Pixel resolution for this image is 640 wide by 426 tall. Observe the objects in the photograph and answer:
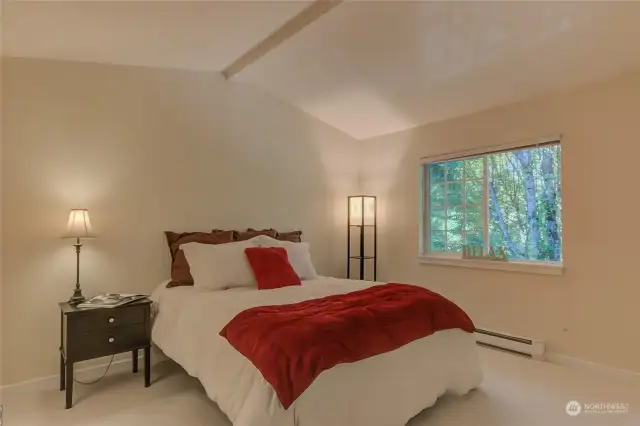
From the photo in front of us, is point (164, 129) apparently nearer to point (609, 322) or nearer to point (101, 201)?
point (101, 201)

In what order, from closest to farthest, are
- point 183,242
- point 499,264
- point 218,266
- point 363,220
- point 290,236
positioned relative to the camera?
point 218,266, point 183,242, point 499,264, point 290,236, point 363,220

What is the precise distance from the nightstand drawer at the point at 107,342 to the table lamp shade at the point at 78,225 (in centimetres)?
66

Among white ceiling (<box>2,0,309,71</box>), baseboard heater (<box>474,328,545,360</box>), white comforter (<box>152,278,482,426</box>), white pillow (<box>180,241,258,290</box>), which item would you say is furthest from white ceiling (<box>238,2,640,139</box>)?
baseboard heater (<box>474,328,545,360</box>)

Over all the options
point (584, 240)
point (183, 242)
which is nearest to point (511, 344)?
point (584, 240)

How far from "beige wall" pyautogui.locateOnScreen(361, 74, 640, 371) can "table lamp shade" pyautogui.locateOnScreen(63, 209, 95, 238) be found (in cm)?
317

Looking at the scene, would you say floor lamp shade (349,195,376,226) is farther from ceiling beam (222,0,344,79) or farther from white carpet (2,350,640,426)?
white carpet (2,350,640,426)

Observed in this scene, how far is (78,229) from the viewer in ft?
8.87

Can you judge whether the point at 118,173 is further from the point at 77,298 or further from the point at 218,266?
the point at 218,266

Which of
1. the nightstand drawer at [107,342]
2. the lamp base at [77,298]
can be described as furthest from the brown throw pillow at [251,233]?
the lamp base at [77,298]

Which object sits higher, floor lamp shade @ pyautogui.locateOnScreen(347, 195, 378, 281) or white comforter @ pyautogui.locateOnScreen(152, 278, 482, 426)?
floor lamp shade @ pyautogui.locateOnScreen(347, 195, 378, 281)

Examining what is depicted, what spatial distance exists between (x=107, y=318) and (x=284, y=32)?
227 centimetres

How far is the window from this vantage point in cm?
335

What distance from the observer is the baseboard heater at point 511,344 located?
3201 mm

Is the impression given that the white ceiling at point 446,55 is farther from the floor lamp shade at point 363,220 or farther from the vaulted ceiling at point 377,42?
the floor lamp shade at point 363,220
